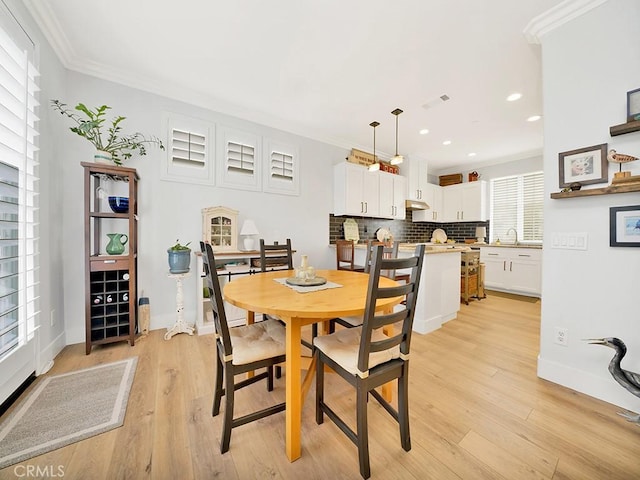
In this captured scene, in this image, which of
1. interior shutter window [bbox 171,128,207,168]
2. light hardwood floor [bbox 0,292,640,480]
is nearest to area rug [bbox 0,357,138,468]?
light hardwood floor [bbox 0,292,640,480]

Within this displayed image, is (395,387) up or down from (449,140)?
down

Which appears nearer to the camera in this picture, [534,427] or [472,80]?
[534,427]

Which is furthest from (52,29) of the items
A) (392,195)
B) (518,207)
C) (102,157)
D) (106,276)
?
(518,207)

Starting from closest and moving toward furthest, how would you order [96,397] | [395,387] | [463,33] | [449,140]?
[96,397], [395,387], [463,33], [449,140]

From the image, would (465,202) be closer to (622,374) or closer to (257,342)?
(622,374)

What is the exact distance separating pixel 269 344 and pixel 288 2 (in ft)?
7.52

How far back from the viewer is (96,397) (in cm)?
163

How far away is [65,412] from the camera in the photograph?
4.91ft

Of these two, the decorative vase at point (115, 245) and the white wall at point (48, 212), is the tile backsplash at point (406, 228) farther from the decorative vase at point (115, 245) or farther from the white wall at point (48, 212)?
the white wall at point (48, 212)

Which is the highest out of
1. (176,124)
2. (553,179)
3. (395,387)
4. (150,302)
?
(176,124)

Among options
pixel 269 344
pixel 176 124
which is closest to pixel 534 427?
pixel 269 344

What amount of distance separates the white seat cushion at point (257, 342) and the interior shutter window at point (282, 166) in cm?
252

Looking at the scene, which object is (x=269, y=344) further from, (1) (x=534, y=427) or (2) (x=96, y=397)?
(1) (x=534, y=427)

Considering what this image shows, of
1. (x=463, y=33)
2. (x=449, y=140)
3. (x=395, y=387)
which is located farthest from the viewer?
(x=449, y=140)
